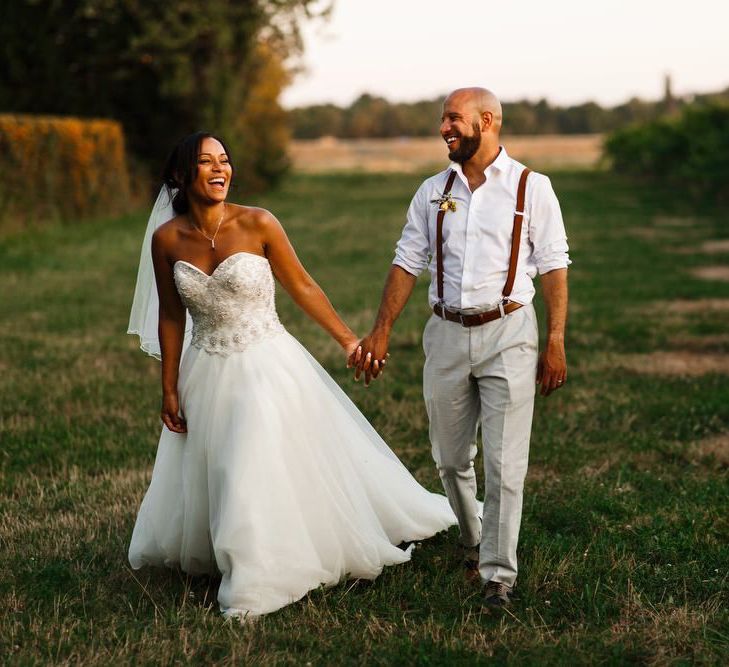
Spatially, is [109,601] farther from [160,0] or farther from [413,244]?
[160,0]

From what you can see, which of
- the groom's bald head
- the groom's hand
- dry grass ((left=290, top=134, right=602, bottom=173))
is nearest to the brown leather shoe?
the groom's hand

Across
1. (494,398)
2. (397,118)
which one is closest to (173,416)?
(494,398)

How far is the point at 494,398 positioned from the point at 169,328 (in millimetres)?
1568

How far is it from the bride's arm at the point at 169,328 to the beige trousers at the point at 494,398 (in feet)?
3.87

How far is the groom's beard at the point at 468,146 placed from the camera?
4.73 meters

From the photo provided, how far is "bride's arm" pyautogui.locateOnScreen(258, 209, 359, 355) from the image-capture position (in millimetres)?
4984

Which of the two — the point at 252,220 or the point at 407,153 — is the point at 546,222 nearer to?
the point at 252,220

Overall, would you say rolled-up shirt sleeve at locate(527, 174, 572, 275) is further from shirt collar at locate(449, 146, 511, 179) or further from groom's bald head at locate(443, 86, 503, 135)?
groom's bald head at locate(443, 86, 503, 135)

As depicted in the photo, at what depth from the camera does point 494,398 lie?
15.8ft

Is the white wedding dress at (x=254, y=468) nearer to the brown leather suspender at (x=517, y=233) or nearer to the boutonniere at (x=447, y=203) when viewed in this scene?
the boutonniere at (x=447, y=203)

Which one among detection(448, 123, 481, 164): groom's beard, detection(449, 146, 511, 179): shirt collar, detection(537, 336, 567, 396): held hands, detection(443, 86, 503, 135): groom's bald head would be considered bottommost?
detection(537, 336, 567, 396): held hands

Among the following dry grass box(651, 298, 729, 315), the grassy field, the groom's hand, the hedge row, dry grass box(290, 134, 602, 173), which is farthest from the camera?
dry grass box(290, 134, 602, 173)

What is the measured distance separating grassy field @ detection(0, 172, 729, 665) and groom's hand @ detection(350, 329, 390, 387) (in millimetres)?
1020

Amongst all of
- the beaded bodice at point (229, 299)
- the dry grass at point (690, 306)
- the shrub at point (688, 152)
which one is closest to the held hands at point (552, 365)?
the beaded bodice at point (229, 299)
